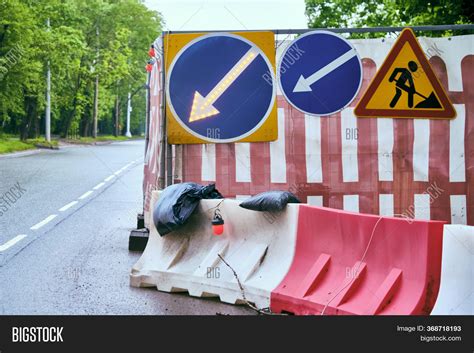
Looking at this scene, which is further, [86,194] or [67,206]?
[86,194]

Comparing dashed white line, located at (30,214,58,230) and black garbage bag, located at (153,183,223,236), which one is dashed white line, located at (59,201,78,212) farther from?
black garbage bag, located at (153,183,223,236)

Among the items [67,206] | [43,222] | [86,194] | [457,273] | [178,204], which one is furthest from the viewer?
[86,194]

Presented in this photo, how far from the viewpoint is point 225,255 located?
7.62 m

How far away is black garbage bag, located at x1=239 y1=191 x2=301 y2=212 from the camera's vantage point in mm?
7246

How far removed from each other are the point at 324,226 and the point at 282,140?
2.14m

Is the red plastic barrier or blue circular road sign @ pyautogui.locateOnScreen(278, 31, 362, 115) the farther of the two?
blue circular road sign @ pyautogui.locateOnScreen(278, 31, 362, 115)

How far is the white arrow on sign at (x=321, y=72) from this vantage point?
8.45 metres

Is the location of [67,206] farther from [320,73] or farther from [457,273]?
[457,273]

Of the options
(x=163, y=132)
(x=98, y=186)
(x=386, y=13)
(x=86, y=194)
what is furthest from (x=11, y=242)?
(x=386, y=13)

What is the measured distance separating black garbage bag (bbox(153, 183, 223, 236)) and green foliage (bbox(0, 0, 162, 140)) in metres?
31.4

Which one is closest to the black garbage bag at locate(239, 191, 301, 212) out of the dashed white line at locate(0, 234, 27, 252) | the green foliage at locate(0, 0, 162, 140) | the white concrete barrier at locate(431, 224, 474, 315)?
the white concrete barrier at locate(431, 224, 474, 315)

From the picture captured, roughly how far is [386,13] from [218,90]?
19039 millimetres
